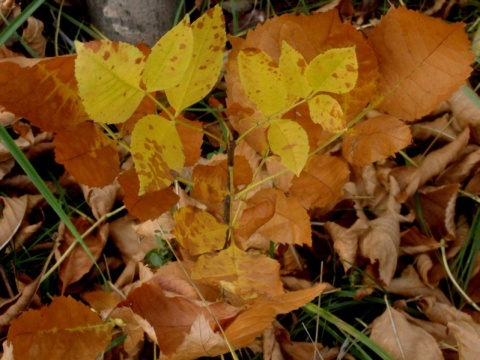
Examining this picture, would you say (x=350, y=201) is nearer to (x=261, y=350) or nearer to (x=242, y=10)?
(x=261, y=350)

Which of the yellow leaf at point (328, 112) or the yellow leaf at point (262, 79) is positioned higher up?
the yellow leaf at point (262, 79)

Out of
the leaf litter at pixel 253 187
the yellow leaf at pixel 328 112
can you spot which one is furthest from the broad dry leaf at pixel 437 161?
the yellow leaf at pixel 328 112

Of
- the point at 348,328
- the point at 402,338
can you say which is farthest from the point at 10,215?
the point at 402,338

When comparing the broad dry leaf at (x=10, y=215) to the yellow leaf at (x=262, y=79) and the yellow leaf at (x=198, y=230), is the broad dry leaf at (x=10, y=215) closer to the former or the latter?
the yellow leaf at (x=198, y=230)

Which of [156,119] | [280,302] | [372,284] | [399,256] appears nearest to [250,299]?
[280,302]

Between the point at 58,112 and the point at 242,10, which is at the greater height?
the point at 58,112

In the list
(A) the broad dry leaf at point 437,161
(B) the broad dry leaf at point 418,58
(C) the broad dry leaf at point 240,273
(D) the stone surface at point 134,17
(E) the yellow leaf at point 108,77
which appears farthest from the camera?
(D) the stone surface at point 134,17
